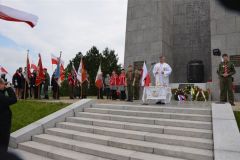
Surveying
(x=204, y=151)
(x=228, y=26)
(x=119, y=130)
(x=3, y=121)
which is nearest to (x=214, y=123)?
(x=204, y=151)

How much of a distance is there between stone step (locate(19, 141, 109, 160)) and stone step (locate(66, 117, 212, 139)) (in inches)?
62.2

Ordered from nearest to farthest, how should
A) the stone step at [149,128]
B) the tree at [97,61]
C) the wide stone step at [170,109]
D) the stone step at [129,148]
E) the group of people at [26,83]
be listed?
the stone step at [129,148], the stone step at [149,128], the wide stone step at [170,109], the group of people at [26,83], the tree at [97,61]

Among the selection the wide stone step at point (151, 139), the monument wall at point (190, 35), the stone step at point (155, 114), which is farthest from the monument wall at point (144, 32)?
the wide stone step at point (151, 139)

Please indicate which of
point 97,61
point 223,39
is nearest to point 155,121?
point 223,39

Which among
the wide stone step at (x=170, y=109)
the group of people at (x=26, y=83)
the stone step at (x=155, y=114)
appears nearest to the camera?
the stone step at (x=155, y=114)

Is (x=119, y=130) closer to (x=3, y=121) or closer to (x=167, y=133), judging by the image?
(x=167, y=133)

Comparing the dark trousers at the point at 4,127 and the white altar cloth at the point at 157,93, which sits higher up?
the white altar cloth at the point at 157,93

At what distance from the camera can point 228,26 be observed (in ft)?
50.4

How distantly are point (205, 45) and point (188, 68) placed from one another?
1981mm

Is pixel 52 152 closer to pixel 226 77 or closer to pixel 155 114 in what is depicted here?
pixel 155 114

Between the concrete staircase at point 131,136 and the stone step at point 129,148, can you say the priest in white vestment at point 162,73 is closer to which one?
the concrete staircase at point 131,136

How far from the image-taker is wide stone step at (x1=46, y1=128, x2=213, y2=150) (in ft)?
20.4

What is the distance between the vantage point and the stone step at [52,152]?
6617 mm

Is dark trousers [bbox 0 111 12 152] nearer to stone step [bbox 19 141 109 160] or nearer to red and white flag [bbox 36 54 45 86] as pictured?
stone step [bbox 19 141 109 160]
